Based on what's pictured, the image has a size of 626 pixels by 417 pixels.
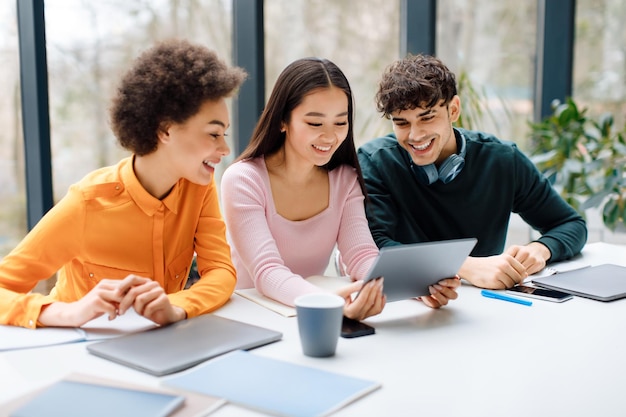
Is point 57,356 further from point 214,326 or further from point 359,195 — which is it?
point 359,195

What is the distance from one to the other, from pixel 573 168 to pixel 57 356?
8.69ft

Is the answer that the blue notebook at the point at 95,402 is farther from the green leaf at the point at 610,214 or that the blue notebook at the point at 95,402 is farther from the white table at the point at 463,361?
the green leaf at the point at 610,214

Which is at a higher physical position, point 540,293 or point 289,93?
point 289,93

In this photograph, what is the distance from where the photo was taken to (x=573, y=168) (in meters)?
3.09

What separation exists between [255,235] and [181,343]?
0.49 meters

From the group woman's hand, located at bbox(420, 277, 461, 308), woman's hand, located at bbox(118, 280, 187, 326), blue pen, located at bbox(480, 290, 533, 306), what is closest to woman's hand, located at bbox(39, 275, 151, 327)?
woman's hand, located at bbox(118, 280, 187, 326)

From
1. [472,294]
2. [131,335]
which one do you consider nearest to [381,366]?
[131,335]

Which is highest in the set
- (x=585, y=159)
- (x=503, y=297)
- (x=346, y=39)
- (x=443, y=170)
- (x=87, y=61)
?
(x=346, y=39)

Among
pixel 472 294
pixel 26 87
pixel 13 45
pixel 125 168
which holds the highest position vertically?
pixel 13 45

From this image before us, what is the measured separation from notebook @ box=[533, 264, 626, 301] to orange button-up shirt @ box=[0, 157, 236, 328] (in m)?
0.79

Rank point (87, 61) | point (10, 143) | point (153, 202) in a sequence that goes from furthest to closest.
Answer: point (87, 61)
point (10, 143)
point (153, 202)

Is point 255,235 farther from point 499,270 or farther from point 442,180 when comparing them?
point 442,180

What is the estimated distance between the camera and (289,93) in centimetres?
168

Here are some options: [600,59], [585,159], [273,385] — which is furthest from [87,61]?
[600,59]
